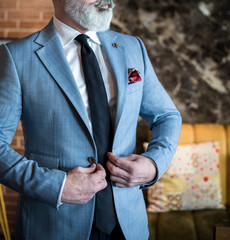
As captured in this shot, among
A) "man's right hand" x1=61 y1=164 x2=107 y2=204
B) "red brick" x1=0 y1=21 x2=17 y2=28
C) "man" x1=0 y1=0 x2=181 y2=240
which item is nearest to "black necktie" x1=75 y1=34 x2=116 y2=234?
"man" x1=0 y1=0 x2=181 y2=240

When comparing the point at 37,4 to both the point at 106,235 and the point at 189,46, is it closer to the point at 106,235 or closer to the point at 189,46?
the point at 189,46

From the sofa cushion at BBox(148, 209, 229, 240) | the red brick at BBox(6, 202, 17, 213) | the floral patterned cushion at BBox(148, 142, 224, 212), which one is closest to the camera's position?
the sofa cushion at BBox(148, 209, 229, 240)

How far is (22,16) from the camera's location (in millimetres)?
2307

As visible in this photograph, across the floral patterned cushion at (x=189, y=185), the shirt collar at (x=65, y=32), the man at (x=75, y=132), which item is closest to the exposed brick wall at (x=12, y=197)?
the floral patterned cushion at (x=189, y=185)

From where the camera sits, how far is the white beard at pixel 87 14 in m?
1.01

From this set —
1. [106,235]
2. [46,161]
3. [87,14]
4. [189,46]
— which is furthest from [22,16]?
[106,235]

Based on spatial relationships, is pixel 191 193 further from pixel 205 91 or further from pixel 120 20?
pixel 120 20

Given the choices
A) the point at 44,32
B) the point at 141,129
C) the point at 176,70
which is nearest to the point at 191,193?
the point at 141,129

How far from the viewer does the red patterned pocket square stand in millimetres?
1071

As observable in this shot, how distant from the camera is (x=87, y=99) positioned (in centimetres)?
100

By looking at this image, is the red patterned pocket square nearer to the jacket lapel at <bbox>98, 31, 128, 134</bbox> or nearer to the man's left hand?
the jacket lapel at <bbox>98, 31, 128, 134</bbox>

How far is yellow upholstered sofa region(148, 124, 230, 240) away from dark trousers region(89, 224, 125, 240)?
869 millimetres

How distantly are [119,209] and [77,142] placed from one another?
0.29m

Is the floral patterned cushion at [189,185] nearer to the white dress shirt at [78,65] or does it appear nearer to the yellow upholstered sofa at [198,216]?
the yellow upholstered sofa at [198,216]
